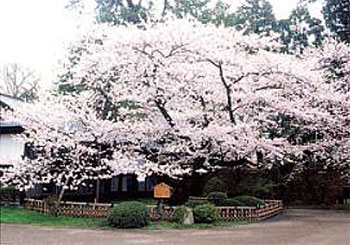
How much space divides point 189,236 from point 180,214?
1.75 metres

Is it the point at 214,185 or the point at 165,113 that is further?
the point at 214,185

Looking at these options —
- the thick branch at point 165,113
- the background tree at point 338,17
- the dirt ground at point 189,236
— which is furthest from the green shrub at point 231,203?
the background tree at point 338,17

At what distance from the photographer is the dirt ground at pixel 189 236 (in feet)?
23.7

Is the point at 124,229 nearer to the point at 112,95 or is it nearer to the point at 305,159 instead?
the point at 112,95

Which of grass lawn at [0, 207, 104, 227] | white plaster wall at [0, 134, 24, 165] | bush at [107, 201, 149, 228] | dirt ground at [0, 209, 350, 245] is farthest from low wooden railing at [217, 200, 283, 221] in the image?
white plaster wall at [0, 134, 24, 165]

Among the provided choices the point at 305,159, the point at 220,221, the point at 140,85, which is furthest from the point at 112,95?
the point at 305,159

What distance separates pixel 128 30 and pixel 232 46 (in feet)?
7.65

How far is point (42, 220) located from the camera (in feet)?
31.8

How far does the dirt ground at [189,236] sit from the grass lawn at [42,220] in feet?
2.21

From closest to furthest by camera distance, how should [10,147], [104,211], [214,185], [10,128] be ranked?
[104,211]
[10,128]
[10,147]
[214,185]

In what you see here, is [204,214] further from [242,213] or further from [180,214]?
[242,213]

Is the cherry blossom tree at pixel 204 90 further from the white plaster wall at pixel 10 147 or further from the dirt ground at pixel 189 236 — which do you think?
the white plaster wall at pixel 10 147

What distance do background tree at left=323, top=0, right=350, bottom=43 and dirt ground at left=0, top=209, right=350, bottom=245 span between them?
784 cm

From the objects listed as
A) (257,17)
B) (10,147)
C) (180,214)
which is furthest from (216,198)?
(257,17)
